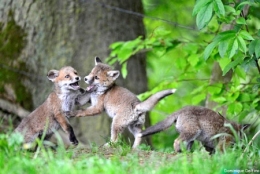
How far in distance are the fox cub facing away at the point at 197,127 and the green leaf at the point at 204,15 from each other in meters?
1.25

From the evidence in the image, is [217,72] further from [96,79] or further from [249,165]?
[249,165]

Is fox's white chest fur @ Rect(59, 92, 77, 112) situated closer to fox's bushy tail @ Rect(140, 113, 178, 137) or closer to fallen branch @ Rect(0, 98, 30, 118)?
fox's bushy tail @ Rect(140, 113, 178, 137)

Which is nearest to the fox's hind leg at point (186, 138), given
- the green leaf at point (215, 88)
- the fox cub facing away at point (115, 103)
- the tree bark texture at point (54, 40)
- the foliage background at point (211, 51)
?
the fox cub facing away at point (115, 103)

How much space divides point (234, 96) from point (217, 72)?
1850mm

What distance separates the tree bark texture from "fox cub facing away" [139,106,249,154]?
10.2 feet

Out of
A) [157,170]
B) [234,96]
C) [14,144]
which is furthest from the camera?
[234,96]

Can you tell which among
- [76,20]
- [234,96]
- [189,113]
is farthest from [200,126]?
[76,20]

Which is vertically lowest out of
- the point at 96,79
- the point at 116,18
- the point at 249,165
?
the point at 249,165

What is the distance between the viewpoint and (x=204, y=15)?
6898 millimetres

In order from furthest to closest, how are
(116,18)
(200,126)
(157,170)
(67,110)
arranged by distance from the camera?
(116,18) → (67,110) → (200,126) → (157,170)

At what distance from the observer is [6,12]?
36.3ft

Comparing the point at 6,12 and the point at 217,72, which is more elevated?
the point at 6,12

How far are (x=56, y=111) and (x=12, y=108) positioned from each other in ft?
9.05

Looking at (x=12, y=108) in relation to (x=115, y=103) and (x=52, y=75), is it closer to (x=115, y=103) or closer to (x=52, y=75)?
(x=52, y=75)
